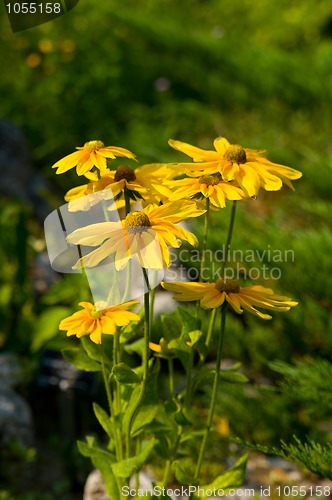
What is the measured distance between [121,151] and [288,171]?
0.25 metres

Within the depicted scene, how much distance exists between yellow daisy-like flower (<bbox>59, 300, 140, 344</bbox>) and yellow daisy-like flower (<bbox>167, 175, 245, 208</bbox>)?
180 millimetres

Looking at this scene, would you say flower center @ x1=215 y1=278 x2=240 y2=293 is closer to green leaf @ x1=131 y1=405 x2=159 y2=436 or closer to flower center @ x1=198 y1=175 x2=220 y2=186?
flower center @ x1=198 y1=175 x2=220 y2=186

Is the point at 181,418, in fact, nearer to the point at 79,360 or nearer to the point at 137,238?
the point at 79,360

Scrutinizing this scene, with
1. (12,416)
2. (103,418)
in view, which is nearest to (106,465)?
(103,418)

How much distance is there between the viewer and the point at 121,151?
0.95 m

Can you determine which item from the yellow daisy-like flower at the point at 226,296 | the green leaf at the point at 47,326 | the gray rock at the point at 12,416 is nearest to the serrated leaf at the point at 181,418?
the yellow daisy-like flower at the point at 226,296

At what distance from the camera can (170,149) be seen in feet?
9.36

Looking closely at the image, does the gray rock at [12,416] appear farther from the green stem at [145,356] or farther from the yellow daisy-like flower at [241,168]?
the yellow daisy-like flower at [241,168]

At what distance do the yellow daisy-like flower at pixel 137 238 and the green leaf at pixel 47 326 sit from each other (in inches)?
43.9

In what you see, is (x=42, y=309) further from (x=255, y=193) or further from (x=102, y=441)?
(x=255, y=193)

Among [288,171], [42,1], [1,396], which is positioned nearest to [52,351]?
[1,396]

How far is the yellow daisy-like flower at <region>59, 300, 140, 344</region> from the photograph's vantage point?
886 millimetres

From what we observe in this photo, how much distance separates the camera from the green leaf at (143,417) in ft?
3.41

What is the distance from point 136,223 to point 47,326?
47.3 inches
